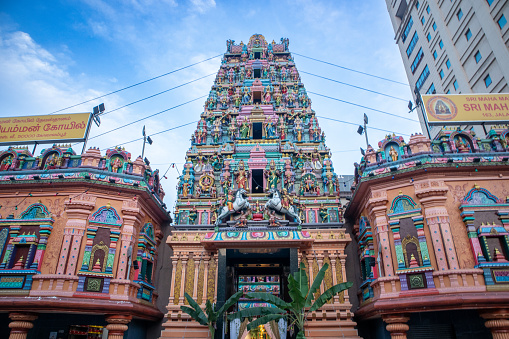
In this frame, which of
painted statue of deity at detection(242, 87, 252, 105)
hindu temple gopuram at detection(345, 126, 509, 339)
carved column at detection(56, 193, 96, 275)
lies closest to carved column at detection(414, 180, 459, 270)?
hindu temple gopuram at detection(345, 126, 509, 339)

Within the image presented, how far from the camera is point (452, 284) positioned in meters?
14.4

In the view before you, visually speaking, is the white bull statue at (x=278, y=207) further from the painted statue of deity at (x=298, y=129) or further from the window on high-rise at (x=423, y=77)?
the window on high-rise at (x=423, y=77)

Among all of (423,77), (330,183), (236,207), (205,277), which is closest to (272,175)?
(236,207)

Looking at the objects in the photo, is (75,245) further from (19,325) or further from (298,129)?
(298,129)

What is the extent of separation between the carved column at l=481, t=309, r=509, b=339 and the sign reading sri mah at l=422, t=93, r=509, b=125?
10441mm

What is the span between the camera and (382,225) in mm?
16844

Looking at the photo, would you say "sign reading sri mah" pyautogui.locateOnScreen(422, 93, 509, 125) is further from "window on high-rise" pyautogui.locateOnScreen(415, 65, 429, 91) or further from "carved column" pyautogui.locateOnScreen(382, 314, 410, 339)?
"window on high-rise" pyautogui.locateOnScreen(415, 65, 429, 91)

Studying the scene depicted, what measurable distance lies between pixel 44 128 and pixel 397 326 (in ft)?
73.4

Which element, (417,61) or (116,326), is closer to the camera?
(116,326)

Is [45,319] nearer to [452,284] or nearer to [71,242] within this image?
[71,242]

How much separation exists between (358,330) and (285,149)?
12201mm

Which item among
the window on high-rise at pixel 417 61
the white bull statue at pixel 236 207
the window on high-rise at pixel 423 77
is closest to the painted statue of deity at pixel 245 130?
the white bull statue at pixel 236 207

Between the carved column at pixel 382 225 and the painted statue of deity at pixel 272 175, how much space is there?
6769mm

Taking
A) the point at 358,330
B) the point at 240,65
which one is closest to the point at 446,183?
the point at 358,330
